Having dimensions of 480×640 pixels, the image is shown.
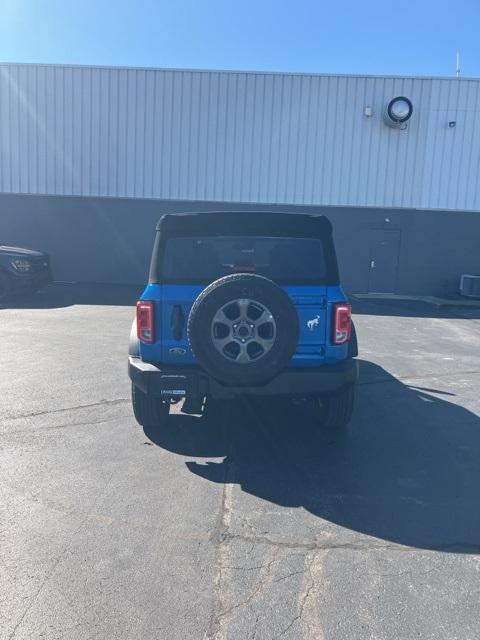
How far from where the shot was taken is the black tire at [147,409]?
499cm

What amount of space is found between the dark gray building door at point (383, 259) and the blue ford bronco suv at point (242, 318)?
47.4 ft

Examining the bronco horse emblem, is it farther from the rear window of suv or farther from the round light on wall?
the round light on wall

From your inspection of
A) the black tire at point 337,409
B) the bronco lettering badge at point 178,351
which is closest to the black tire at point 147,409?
the bronco lettering badge at point 178,351

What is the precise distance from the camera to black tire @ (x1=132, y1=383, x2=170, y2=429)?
4.99 meters

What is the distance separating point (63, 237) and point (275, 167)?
7705mm

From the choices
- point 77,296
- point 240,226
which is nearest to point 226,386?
point 240,226

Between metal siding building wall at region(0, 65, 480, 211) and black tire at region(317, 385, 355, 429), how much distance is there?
14433 millimetres

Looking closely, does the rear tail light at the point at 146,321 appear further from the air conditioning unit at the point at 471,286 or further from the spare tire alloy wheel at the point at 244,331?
the air conditioning unit at the point at 471,286

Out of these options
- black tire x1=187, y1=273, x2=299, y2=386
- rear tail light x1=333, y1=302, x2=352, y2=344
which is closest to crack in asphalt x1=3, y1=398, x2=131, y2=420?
black tire x1=187, y1=273, x2=299, y2=386

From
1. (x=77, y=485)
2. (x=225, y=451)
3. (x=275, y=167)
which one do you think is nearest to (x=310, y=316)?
(x=225, y=451)

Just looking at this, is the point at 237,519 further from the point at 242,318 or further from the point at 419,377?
the point at 419,377

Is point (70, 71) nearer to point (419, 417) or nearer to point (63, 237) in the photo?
point (63, 237)

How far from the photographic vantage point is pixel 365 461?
4582mm

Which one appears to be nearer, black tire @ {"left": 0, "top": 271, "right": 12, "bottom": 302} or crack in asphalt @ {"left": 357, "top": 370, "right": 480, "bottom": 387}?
crack in asphalt @ {"left": 357, "top": 370, "right": 480, "bottom": 387}
